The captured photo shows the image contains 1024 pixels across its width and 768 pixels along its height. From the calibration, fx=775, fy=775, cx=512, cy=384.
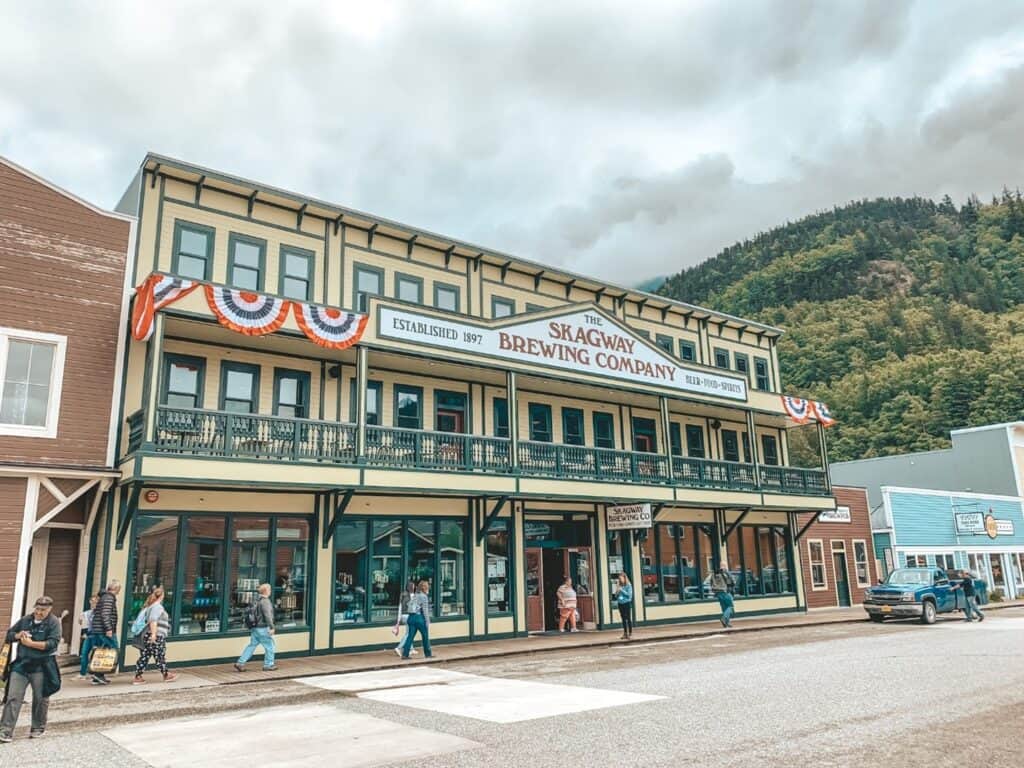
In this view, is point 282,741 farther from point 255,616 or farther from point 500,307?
point 500,307

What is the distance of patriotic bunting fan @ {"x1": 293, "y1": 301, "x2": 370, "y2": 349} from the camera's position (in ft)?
53.4

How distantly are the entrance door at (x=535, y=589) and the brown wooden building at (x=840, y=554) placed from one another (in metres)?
13.1

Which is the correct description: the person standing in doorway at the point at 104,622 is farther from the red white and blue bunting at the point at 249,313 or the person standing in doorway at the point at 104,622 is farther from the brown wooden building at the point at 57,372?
the red white and blue bunting at the point at 249,313

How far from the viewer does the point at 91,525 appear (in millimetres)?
15281

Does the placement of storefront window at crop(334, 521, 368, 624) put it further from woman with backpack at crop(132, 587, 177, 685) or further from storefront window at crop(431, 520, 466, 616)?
woman with backpack at crop(132, 587, 177, 685)

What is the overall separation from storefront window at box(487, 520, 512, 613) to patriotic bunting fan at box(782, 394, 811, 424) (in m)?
12.1

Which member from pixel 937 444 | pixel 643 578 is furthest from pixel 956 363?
pixel 643 578

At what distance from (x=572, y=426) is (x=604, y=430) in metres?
1.39

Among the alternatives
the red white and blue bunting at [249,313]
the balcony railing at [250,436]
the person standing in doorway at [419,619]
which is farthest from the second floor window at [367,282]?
the person standing in doorway at [419,619]

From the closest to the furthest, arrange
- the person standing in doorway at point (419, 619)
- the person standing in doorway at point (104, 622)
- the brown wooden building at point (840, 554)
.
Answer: the person standing in doorway at point (104, 622), the person standing in doorway at point (419, 619), the brown wooden building at point (840, 554)

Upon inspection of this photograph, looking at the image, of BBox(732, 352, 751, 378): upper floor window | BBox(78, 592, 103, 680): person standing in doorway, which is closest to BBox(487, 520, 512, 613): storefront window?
BBox(78, 592, 103, 680): person standing in doorway

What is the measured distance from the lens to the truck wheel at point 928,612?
2367cm

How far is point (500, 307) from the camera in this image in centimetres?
2275

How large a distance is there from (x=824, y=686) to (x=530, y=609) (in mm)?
11092
